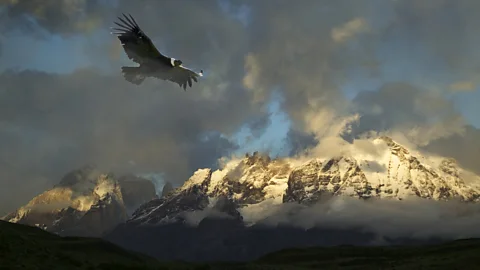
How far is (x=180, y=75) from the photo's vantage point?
23.3 m

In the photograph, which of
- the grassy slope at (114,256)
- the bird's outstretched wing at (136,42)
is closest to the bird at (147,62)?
the bird's outstretched wing at (136,42)

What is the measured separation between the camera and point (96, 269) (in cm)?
5822

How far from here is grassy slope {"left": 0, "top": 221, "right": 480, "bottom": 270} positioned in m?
→ 53.9

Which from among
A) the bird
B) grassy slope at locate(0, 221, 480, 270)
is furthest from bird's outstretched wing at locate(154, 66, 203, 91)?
grassy slope at locate(0, 221, 480, 270)

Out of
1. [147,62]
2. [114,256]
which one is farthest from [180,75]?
[114,256]

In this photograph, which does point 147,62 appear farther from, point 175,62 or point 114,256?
point 114,256

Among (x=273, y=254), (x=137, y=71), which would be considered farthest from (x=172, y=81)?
(x=273, y=254)

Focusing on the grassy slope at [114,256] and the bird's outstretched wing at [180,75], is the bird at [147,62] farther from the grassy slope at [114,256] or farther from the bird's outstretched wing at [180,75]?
the grassy slope at [114,256]

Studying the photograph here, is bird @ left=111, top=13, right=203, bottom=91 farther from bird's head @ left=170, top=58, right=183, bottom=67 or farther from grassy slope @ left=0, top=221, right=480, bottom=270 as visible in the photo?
grassy slope @ left=0, top=221, right=480, bottom=270

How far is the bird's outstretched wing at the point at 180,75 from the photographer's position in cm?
2250

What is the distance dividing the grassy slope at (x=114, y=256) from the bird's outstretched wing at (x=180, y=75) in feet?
103

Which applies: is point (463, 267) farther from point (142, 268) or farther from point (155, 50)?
point (155, 50)

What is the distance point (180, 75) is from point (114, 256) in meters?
71.3

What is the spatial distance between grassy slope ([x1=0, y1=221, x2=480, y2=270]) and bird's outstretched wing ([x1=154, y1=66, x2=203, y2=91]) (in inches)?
1241
